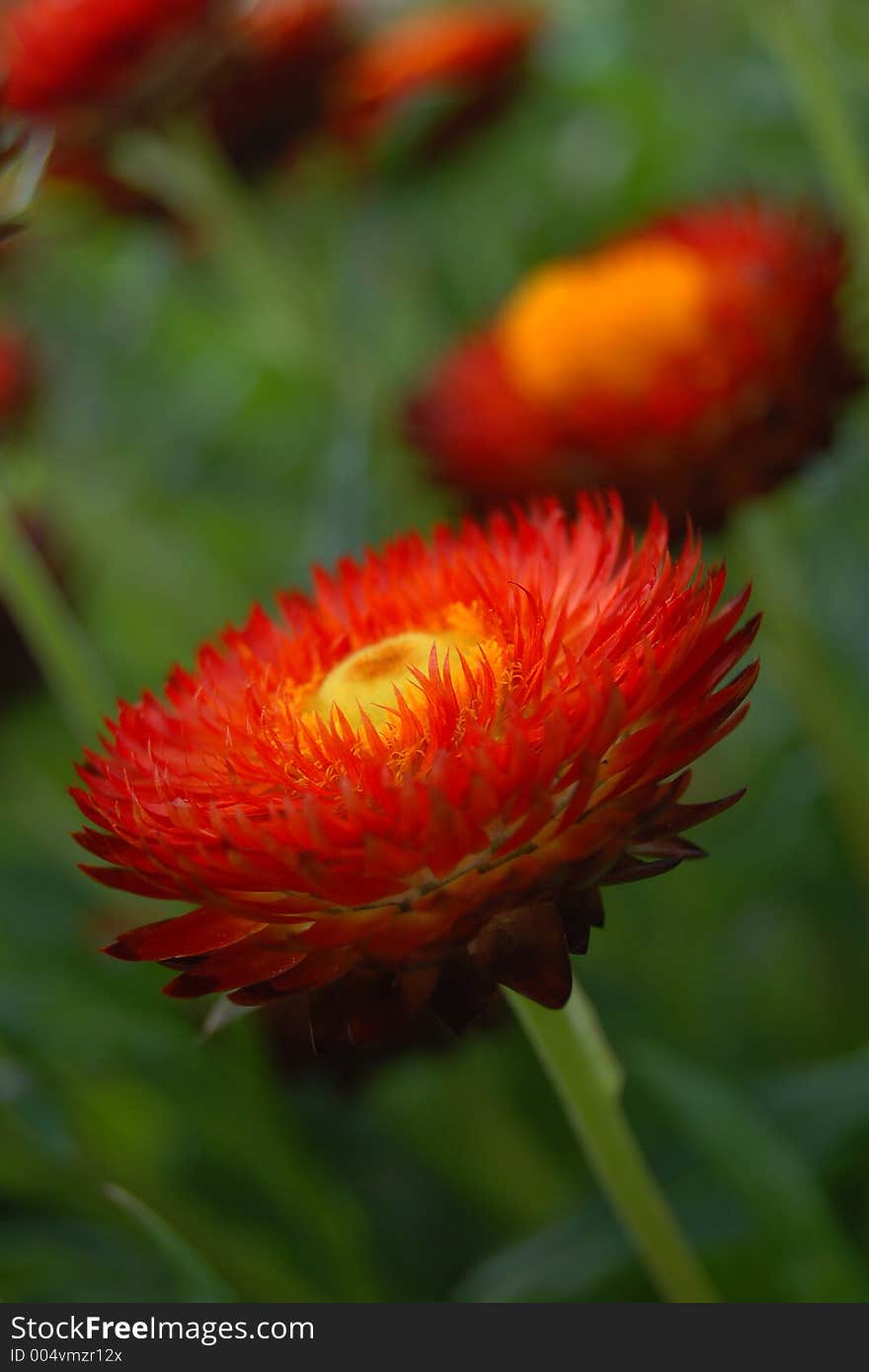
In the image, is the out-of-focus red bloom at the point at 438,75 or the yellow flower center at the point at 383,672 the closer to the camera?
the yellow flower center at the point at 383,672

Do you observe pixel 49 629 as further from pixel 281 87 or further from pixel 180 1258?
pixel 281 87

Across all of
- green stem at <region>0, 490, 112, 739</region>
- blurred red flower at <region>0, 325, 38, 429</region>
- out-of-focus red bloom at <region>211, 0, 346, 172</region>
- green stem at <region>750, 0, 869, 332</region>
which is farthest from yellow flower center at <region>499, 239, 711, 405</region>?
blurred red flower at <region>0, 325, 38, 429</region>

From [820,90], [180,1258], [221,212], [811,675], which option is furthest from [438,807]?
[221,212]

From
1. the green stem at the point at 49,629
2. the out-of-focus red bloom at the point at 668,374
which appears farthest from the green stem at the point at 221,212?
the green stem at the point at 49,629

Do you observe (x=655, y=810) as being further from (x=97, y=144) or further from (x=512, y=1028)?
(x=97, y=144)

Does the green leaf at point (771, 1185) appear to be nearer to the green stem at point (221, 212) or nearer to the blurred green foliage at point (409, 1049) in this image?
the blurred green foliage at point (409, 1049)
